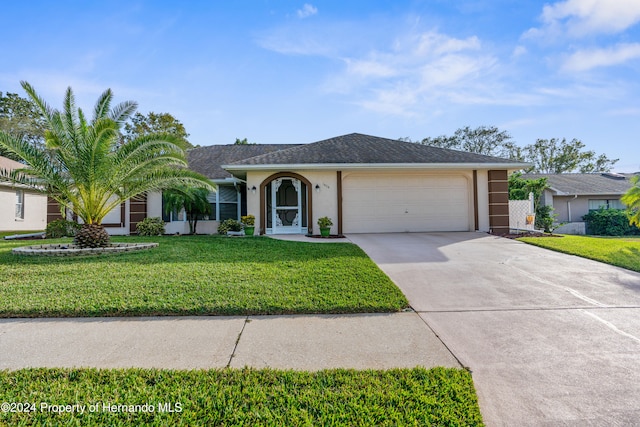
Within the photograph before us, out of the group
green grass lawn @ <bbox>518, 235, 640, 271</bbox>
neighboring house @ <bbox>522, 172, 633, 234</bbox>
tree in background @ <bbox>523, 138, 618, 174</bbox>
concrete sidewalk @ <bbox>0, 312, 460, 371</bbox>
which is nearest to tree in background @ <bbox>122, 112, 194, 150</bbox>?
concrete sidewalk @ <bbox>0, 312, 460, 371</bbox>

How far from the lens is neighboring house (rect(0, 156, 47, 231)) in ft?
57.2

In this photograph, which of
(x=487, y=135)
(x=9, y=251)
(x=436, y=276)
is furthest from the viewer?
(x=487, y=135)

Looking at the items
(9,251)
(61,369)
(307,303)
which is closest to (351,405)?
(307,303)

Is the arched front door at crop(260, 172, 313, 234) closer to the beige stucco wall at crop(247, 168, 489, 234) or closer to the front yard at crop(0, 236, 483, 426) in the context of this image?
the beige stucco wall at crop(247, 168, 489, 234)

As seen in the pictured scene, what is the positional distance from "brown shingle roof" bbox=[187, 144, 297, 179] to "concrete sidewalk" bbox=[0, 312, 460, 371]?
442 inches

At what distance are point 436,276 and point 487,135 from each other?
3928 cm

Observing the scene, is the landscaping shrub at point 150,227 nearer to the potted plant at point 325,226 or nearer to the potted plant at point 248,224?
the potted plant at point 248,224

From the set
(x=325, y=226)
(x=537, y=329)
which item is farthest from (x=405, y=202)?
(x=537, y=329)

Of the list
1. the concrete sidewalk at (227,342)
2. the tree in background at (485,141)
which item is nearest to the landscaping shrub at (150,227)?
the concrete sidewalk at (227,342)

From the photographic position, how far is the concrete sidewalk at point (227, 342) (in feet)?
9.36

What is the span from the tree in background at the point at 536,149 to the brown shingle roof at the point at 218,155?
3022cm

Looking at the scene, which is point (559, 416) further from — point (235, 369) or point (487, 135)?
point (487, 135)

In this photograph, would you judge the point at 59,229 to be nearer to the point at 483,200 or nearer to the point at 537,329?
the point at 537,329

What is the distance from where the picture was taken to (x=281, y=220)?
1267 cm
